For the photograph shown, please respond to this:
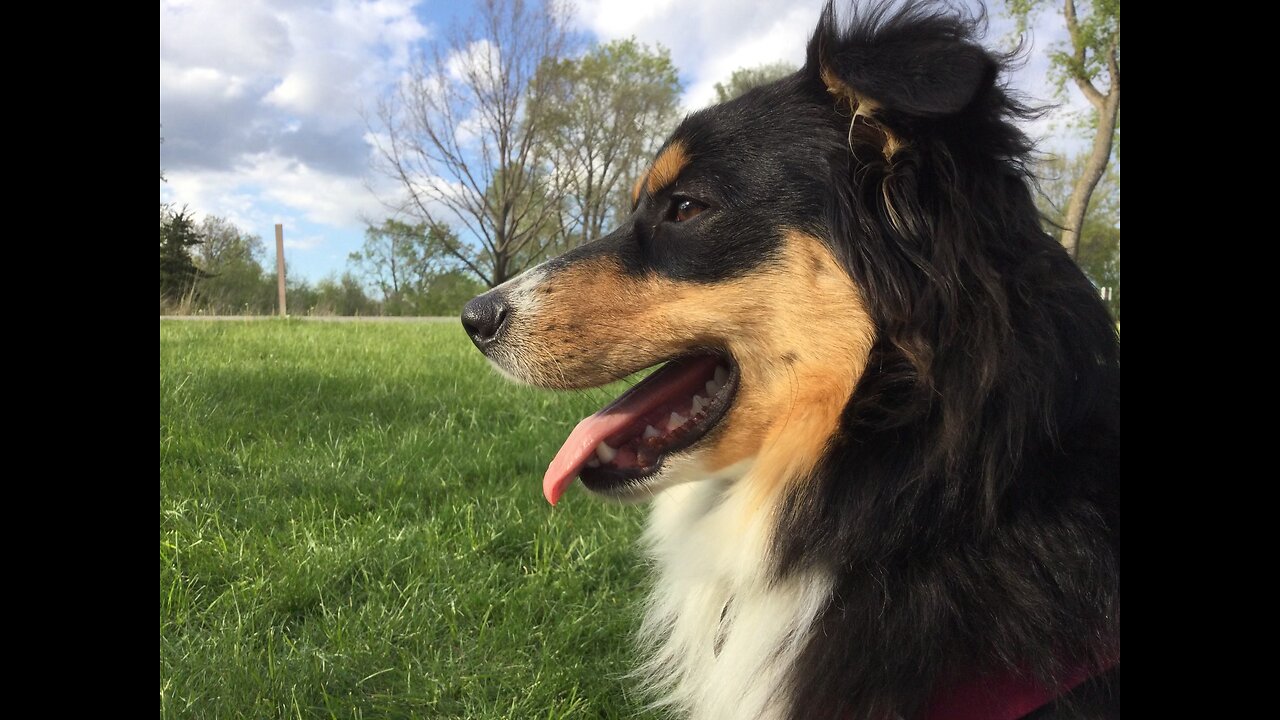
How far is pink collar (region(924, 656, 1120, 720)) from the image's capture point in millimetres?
1508

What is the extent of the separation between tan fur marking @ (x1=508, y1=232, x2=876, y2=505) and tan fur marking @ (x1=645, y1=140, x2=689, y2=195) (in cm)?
30

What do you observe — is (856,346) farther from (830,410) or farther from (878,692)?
(878,692)

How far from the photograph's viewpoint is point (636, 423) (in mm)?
2184

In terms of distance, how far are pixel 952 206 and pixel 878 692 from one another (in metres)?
1.13

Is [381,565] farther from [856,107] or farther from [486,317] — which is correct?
[856,107]

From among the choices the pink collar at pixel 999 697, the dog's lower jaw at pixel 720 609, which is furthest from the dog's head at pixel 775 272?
the pink collar at pixel 999 697

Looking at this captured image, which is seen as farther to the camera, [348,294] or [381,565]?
[348,294]

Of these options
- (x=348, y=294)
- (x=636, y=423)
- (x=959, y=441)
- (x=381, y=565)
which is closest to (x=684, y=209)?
(x=636, y=423)

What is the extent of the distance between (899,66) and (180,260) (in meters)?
20.7

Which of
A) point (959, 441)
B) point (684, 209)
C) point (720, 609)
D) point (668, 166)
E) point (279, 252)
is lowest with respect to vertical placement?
point (720, 609)

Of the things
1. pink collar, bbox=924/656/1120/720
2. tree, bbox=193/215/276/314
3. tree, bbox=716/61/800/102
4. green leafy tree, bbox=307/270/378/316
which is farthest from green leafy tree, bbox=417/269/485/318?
pink collar, bbox=924/656/1120/720

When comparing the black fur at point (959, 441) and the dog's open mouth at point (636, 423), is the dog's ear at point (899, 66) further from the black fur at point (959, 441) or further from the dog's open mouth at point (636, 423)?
the dog's open mouth at point (636, 423)
